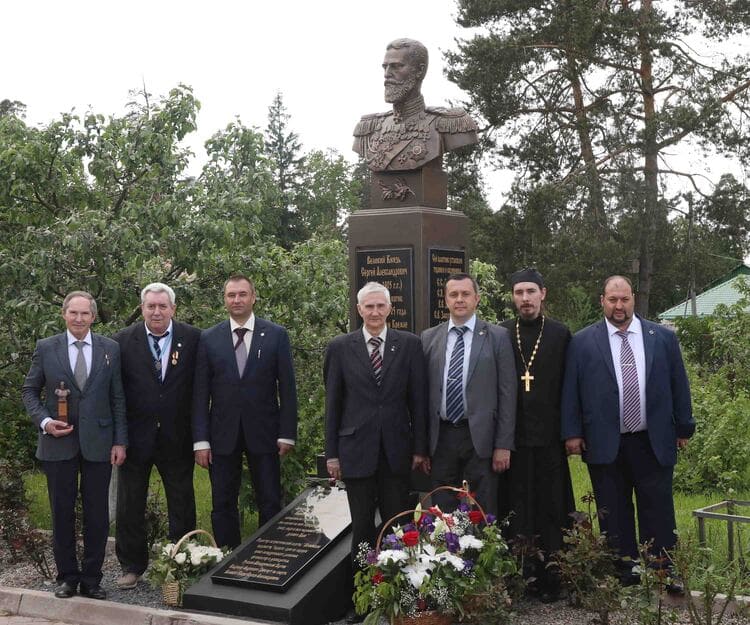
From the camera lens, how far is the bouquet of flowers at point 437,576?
5.29 meters

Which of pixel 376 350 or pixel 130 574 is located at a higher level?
pixel 376 350

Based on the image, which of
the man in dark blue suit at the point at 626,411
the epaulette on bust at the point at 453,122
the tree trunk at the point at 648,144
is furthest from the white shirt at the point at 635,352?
the tree trunk at the point at 648,144

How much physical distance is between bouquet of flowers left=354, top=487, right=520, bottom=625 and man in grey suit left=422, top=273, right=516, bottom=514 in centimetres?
60

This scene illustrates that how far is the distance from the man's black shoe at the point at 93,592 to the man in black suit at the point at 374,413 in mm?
1624

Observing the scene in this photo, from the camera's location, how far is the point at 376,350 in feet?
20.4

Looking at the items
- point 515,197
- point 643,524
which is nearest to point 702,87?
point 515,197

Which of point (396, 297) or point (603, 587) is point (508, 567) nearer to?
point (603, 587)

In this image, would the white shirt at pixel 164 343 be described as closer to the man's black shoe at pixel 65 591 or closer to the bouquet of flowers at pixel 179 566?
the bouquet of flowers at pixel 179 566

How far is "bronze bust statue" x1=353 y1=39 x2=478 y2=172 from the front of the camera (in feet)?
26.5

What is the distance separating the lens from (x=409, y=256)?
7.90 m

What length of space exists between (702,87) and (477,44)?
4.71 meters

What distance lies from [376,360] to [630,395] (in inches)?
59.3

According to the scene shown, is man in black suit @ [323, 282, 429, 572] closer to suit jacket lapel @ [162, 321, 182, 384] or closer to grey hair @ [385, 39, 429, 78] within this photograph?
suit jacket lapel @ [162, 321, 182, 384]

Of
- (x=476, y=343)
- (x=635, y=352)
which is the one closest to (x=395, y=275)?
(x=476, y=343)
